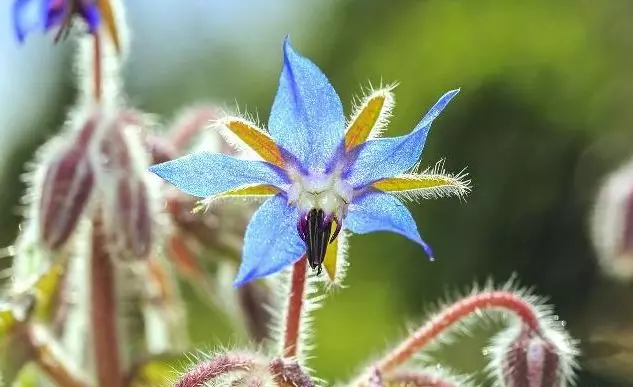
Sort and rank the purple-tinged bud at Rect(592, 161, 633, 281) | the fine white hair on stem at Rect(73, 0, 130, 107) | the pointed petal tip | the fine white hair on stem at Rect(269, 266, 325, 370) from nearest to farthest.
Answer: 1. the pointed petal tip
2. the fine white hair on stem at Rect(269, 266, 325, 370)
3. the fine white hair on stem at Rect(73, 0, 130, 107)
4. the purple-tinged bud at Rect(592, 161, 633, 281)

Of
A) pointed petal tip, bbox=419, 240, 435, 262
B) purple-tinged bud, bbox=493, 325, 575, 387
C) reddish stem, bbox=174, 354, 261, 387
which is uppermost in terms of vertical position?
purple-tinged bud, bbox=493, 325, 575, 387

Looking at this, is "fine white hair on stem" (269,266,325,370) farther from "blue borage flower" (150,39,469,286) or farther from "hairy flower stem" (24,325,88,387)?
"hairy flower stem" (24,325,88,387)

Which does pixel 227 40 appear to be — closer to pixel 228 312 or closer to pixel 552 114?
pixel 552 114

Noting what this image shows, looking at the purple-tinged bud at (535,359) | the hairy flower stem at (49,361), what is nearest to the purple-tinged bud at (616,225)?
the purple-tinged bud at (535,359)

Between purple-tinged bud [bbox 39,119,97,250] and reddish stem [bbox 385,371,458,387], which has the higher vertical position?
purple-tinged bud [bbox 39,119,97,250]

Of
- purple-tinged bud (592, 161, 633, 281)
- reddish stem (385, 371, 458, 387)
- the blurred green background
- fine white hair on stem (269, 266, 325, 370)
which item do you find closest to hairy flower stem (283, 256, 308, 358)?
fine white hair on stem (269, 266, 325, 370)

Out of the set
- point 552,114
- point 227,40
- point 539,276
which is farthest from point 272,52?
point 539,276
